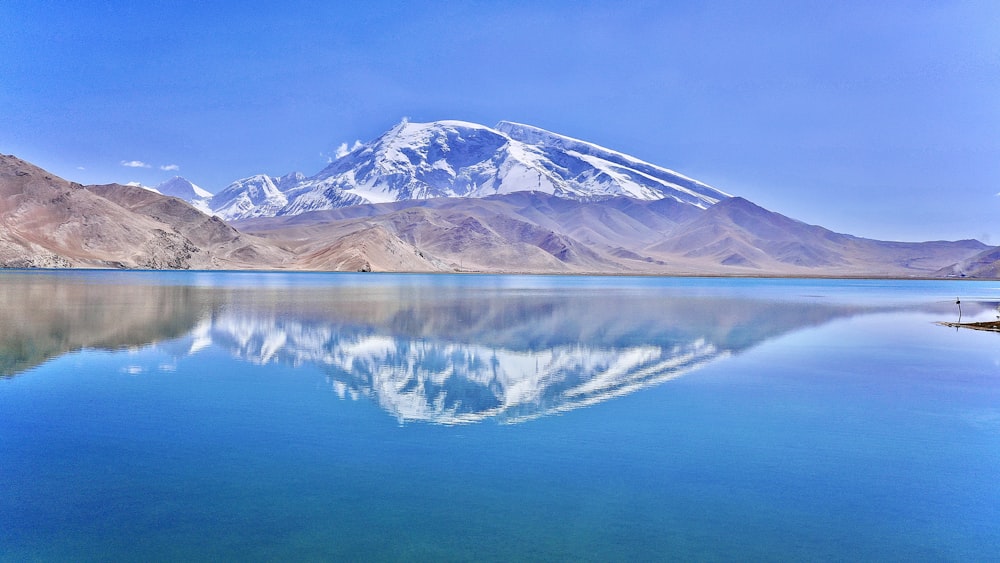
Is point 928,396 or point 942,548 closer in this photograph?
point 942,548

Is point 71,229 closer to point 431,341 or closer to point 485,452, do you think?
point 431,341

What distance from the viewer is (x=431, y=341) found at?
30.3 m

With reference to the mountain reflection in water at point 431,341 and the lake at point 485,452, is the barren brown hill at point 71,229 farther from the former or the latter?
the lake at point 485,452

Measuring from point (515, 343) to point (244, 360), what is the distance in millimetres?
11465

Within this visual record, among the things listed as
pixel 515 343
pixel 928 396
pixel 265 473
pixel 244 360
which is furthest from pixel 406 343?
pixel 928 396

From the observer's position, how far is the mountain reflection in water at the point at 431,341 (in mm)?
19156

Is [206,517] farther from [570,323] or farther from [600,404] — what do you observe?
[570,323]

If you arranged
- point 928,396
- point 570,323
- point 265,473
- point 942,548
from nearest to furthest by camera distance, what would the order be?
point 942,548 → point 265,473 → point 928,396 → point 570,323

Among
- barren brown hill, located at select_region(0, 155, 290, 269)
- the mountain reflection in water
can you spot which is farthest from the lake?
barren brown hill, located at select_region(0, 155, 290, 269)

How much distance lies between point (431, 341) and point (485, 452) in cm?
1734

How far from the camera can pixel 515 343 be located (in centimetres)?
2986

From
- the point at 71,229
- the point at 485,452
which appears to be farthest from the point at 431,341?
A: the point at 71,229

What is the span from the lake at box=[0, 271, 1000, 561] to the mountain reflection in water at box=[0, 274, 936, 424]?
0.22 meters

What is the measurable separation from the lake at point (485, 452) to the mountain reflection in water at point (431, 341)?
22 cm
